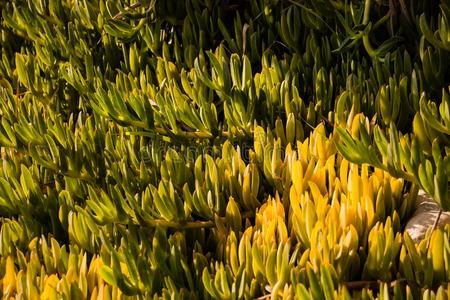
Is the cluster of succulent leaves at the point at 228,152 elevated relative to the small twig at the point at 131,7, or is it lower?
lower

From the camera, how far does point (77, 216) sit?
1.71 metres

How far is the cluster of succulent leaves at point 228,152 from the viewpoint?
1.41m

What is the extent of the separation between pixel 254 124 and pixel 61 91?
0.96 m

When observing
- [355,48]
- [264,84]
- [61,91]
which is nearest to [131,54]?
[61,91]

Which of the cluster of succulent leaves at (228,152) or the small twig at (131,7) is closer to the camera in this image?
the cluster of succulent leaves at (228,152)

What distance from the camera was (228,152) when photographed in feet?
5.69

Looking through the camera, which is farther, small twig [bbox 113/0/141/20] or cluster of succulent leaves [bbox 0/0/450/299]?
small twig [bbox 113/0/141/20]

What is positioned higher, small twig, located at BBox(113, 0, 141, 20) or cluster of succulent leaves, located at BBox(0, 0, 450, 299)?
small twig, located at BBox(113, 0, 141, 20)

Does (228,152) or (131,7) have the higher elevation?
(131,7)

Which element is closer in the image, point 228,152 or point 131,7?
point 228,152

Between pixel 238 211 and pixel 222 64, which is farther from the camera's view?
pixel 222 64

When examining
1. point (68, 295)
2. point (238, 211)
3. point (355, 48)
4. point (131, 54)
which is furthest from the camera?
point (131, 54)

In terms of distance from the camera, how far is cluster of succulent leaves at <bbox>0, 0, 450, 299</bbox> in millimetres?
1405

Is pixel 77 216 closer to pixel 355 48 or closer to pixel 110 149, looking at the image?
pixel 110 149
